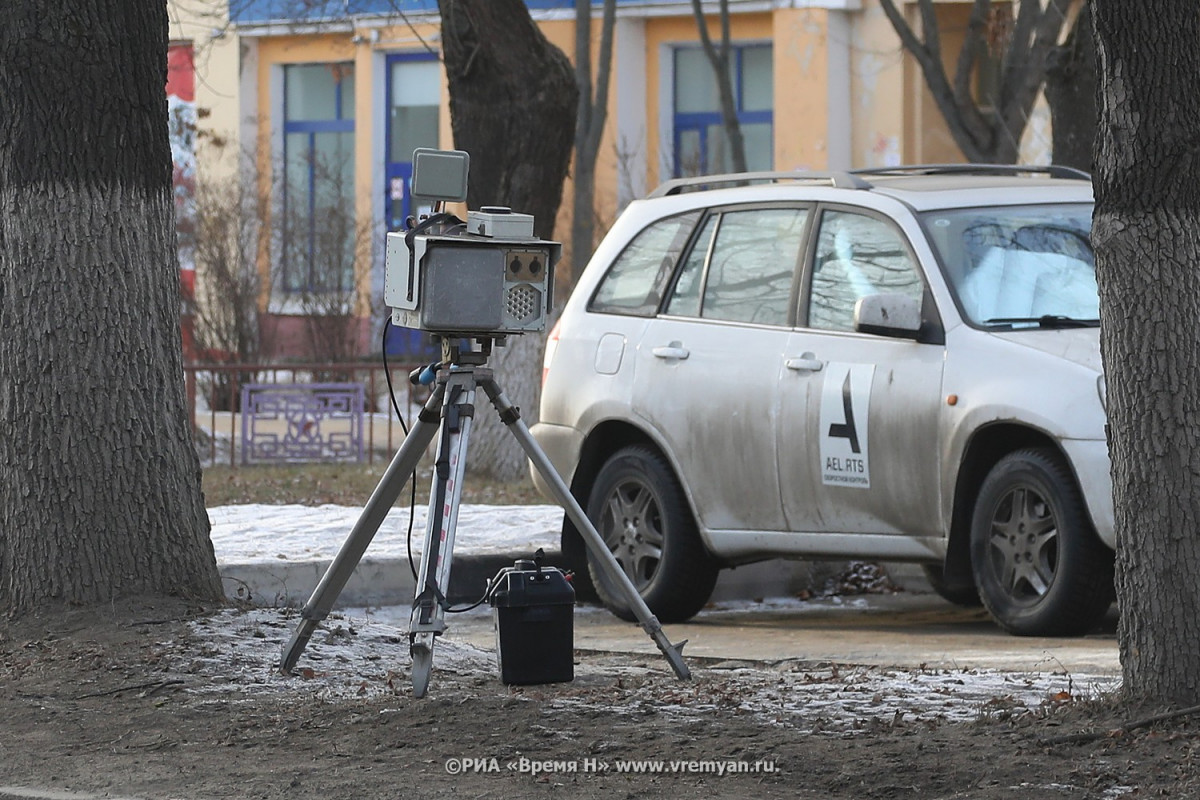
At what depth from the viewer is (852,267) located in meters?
9.19

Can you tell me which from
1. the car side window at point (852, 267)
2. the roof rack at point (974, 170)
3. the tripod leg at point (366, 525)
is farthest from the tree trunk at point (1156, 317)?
the roof rack at point (974, 170)

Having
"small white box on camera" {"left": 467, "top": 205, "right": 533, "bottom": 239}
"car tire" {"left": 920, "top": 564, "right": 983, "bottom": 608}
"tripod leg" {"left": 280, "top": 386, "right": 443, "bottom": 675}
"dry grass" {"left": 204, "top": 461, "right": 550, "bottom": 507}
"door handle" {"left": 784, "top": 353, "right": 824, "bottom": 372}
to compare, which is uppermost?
"small white box on camera" {"left": 467, "top": 205, "right": 533, "bottom": 239}

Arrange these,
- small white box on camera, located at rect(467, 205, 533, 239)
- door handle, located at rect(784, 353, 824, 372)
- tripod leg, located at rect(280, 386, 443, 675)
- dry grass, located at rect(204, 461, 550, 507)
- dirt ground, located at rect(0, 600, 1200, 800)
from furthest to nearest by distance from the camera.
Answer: dry grass, located at rect(204, 461, 550, 507)
door handle, located at rect(784, 353, 824, 372)
tripod leg, located at rect(280, 386, 443, 675)
small white box on camera, located at rect(467, 205, 533, 239)
dirt ground, located at rect(0, 600, 1200, 800)

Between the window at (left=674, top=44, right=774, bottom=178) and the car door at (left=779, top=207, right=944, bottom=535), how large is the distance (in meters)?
19.3

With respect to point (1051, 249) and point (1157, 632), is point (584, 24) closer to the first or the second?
point (1051, 249)

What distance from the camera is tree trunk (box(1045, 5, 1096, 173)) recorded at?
13.5 metres

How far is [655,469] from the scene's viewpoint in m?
9.55

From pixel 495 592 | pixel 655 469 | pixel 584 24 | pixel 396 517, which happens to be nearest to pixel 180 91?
pixel 584 24

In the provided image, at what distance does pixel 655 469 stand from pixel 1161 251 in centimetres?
419

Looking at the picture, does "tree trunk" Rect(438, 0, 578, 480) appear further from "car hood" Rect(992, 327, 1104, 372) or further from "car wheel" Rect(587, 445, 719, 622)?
"car hood" Rect(992, 327, 1104, 372)

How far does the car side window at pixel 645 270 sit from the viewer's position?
9875 millimetres

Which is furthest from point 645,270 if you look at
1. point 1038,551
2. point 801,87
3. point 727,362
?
point 801,87

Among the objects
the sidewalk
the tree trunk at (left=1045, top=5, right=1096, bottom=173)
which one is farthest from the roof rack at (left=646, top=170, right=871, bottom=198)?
the tree trunk at (left=1045, top=5, right=1096, bottom=173)

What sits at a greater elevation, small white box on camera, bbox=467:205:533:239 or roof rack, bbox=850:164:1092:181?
roof rack, bbox=850:164:1092:181
